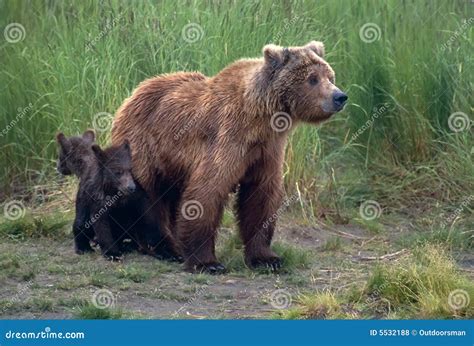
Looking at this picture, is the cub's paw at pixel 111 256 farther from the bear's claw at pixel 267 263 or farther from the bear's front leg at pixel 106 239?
the bear's claw at pixel 267 263

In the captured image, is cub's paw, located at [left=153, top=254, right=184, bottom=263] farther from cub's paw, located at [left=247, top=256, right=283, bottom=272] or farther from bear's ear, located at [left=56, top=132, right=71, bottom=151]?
bear's ear, located at [left=56, top=132, right=71, bottom=151]

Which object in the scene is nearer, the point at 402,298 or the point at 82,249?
the point at 402,298

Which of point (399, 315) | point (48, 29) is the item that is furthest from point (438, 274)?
point (48, 29)

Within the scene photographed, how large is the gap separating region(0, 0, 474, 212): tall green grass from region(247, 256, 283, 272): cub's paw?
4.81 feet

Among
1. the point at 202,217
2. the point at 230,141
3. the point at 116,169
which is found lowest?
the point at 202,217

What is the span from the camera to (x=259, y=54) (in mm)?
10719

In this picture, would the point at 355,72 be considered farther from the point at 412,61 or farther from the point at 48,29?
the point at 48,29

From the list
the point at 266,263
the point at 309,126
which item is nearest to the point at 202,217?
the point at 266,263

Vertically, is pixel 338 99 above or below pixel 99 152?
above

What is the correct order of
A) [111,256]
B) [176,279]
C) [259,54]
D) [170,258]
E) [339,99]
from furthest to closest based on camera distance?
[259,54]
[170,258]
[111,256]
[339,99]
[176,279]

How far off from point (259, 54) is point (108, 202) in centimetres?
256

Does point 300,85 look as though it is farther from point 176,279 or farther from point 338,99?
point 176,279

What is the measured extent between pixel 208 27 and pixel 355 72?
1472 millimetres

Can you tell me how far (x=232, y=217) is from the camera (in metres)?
10.0
